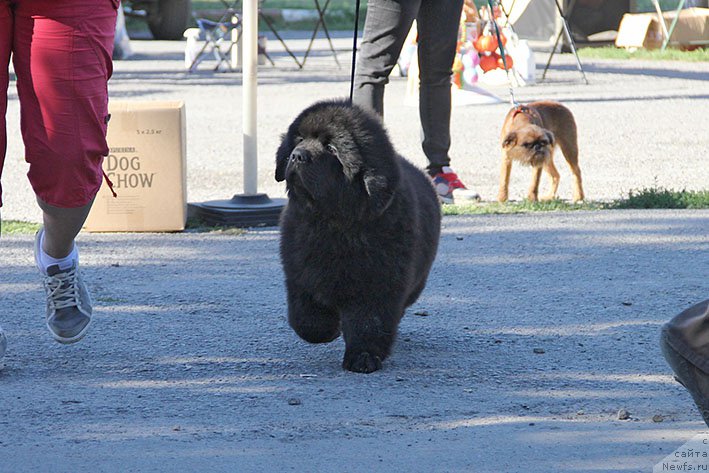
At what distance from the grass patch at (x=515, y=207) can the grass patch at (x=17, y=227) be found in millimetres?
2382

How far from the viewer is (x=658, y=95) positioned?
45.6ft

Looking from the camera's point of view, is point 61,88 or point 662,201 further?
point 662,201

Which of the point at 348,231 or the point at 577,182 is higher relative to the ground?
the point at 348,231

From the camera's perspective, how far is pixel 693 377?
9.02 feet

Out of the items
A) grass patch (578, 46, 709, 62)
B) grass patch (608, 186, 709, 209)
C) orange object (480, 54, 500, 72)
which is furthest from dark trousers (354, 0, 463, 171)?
grass patch (578, 46, 709, 62)

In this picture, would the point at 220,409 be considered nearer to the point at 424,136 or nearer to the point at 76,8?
the point at 76,8

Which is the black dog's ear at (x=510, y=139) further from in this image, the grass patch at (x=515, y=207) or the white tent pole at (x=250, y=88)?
the white tent pole at (x=250, y=88)

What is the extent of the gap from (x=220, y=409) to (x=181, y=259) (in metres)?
2.29

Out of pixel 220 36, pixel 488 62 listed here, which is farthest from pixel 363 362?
pixel 220 36

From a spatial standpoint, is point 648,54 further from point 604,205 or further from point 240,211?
point 240,211

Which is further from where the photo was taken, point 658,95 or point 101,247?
point 658,95

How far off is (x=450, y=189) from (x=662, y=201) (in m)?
1.29

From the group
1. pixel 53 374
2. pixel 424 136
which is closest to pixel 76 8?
pixel 53 374

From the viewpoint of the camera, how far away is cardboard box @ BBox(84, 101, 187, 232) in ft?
20.4
